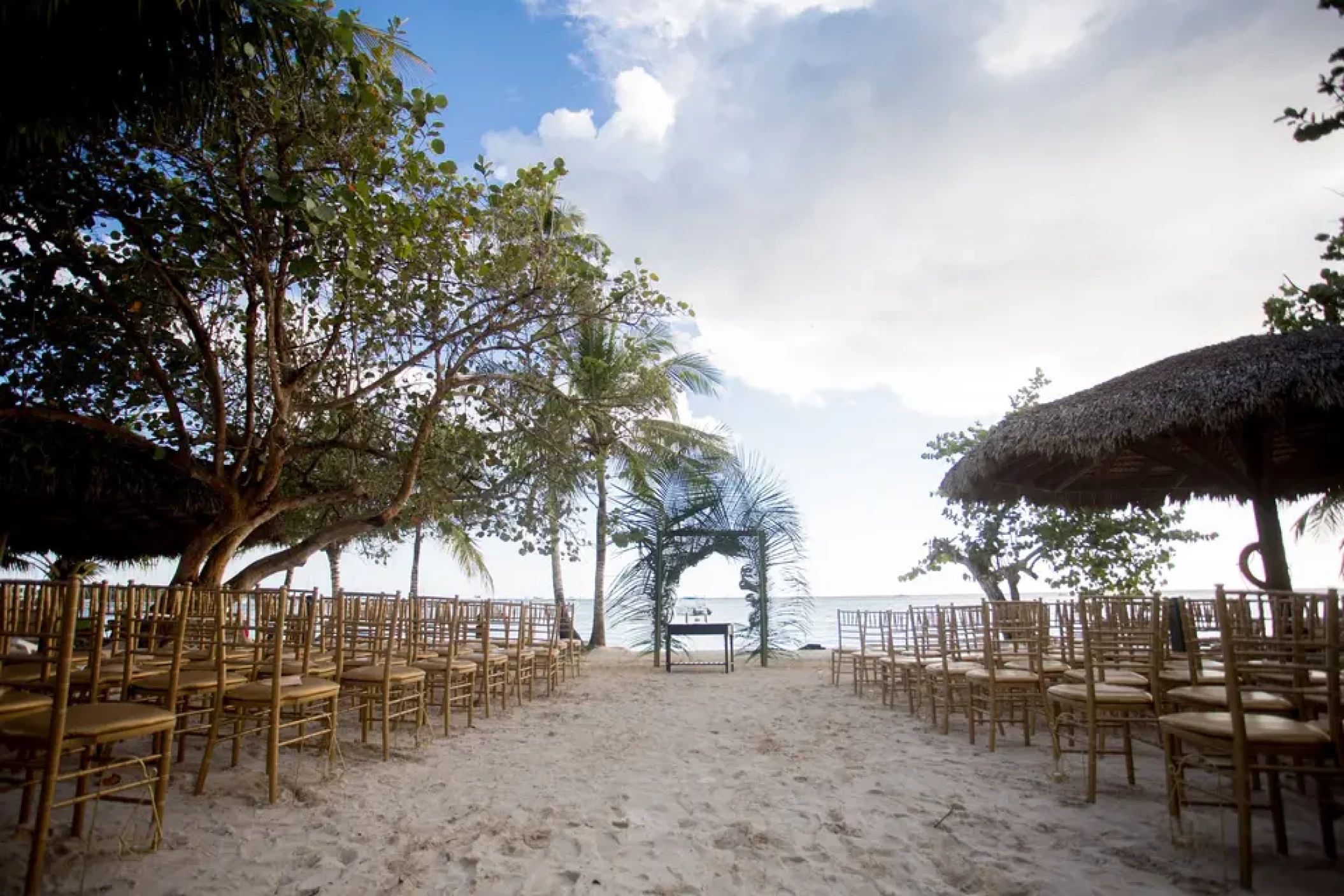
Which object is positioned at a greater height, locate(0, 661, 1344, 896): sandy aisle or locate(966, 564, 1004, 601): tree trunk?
locate(966, 564, 1004, 601): tree trunk

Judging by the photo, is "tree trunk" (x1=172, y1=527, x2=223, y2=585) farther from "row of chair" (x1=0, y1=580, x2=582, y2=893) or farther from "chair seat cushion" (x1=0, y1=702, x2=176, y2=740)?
"chair seat cushion" (x1=0, y1=702, x2=176, y2=740)

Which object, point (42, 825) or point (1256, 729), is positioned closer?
point (42, 825)

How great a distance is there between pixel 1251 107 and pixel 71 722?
9108 mm

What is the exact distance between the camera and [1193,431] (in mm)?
6094

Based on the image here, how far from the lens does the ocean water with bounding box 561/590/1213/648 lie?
1213 centimetres

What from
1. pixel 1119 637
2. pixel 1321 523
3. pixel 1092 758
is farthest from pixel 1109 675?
pixel 1321 523

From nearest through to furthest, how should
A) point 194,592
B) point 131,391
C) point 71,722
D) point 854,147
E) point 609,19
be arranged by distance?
point 71,722, point 194,592, point 609,19, point 131,391, point 854,147

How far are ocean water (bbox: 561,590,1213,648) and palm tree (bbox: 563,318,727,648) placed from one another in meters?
2.73

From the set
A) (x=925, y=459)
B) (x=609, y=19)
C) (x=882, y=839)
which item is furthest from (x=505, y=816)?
(x=925, y=459)

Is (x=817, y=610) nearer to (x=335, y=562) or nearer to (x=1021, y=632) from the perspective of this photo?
(x=335, y=562)

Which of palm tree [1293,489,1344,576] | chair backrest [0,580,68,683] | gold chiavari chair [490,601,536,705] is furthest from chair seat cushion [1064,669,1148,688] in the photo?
palm tree [1293,489,1344,576]

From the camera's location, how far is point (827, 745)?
4961 millimetres

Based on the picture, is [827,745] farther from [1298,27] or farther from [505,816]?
[1298,27]

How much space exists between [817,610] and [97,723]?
55257 millimetres
